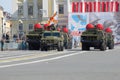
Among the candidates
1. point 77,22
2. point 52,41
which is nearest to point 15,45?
point 52,41

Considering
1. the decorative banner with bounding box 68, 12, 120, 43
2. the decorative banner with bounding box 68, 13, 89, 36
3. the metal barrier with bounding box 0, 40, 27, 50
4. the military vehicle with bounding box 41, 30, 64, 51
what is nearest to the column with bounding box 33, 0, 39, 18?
the decorative banner with bounding box 68, 12, 120, 43

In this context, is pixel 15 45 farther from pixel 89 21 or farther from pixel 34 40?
pixel 89 21

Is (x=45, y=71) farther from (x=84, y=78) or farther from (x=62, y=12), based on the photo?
(x=62, y=12)

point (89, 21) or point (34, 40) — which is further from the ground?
point (89, 21)

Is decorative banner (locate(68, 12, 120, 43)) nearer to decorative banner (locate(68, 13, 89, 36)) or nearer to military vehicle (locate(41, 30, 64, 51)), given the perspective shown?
decorative banner (locate(68, 13, 89, 36))

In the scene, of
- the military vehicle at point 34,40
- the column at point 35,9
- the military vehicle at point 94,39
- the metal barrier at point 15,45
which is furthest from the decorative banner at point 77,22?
the military vehicle at point 94,39

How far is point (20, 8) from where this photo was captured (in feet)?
391

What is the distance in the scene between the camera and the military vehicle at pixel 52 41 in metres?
49.3

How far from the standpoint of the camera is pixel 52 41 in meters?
49.5

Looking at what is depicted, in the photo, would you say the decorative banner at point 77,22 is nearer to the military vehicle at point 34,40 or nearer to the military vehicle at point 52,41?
the military vehicle at point 34,40

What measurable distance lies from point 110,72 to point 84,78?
235cm

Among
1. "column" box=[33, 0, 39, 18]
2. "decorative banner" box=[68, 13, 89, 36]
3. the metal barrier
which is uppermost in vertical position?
"column" box=[33, 0, 39, 18]

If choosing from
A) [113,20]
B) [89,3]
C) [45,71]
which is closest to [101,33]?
[45,71]

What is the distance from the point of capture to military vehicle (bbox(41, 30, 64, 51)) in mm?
49312
